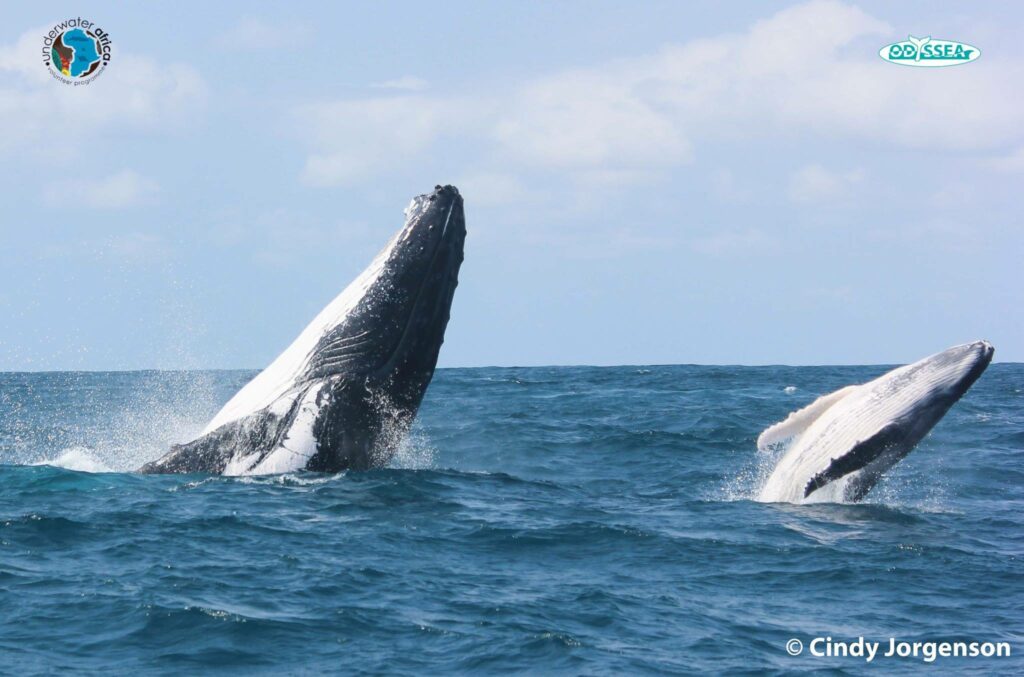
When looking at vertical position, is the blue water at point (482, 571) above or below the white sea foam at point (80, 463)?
below

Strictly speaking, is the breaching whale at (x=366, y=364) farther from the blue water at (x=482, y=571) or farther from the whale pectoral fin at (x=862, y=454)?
the whale pectoral fin at (x=862, y=454)

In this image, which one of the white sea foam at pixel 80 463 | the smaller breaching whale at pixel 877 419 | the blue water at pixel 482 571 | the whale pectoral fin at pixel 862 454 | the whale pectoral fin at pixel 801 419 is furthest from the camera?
the white sea foam at pixel 80 463

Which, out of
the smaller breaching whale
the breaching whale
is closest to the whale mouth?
the smaller breaching whale

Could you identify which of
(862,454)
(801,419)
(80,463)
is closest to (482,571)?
(862,454)

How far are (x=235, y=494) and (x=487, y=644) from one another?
4757 mm

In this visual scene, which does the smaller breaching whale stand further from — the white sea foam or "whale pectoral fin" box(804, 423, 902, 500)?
the white sea foam

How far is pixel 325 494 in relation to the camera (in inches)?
481

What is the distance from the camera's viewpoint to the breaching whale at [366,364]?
12289mm

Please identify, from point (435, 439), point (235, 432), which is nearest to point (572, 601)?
point (235, 432)

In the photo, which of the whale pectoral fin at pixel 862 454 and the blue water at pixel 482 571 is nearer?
the blue water at pixel 482 571

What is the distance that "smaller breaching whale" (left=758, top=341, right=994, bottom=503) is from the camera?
12367 mm

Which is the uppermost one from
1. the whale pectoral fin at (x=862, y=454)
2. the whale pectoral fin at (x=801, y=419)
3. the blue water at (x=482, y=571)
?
the whale pectoral fin at (x=801, y=419)

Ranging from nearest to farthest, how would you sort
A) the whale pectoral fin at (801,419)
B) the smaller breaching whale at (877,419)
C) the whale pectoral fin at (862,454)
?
1. the whale pectoral fin at (862,454)
2. the smaller breaching whale at (877,419)
3. the whale pectoral fin at (801,419)

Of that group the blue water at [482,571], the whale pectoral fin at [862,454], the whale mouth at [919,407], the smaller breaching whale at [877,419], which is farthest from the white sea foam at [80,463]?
the whale mouth at [919,407]
